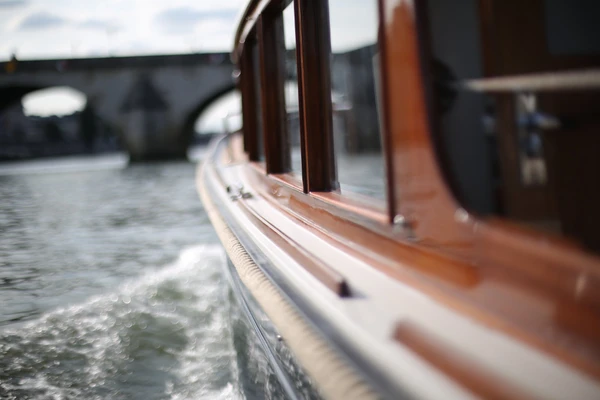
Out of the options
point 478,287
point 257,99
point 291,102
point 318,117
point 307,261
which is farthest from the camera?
point 257,99

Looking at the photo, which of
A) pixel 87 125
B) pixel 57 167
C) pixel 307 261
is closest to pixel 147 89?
pixel 57 167

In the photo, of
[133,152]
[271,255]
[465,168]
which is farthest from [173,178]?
[465,168]

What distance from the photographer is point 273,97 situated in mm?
2908

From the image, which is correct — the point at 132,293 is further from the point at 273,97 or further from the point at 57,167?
the point at 57,167

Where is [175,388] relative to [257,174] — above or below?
below

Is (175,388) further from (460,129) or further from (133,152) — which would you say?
(133,152)

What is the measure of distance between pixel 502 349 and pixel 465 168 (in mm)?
323

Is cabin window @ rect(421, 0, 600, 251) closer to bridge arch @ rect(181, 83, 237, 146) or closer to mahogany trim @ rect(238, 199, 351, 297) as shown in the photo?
mahogany trim @ rect(238, 199, 351, 297)

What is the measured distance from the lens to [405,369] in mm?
1025

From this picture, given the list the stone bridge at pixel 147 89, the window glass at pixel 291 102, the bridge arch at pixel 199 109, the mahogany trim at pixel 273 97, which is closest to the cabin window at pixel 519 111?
the window glass at pixel 291 102

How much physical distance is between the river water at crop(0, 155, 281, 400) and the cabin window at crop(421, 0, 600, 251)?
1178 mm

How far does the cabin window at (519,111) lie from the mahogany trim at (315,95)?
80cm

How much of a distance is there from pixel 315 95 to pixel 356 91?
9.1 inches

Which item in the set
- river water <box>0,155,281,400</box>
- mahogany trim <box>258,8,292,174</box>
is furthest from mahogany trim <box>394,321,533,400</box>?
mahogany trim <box>258,8,292,174</box>
